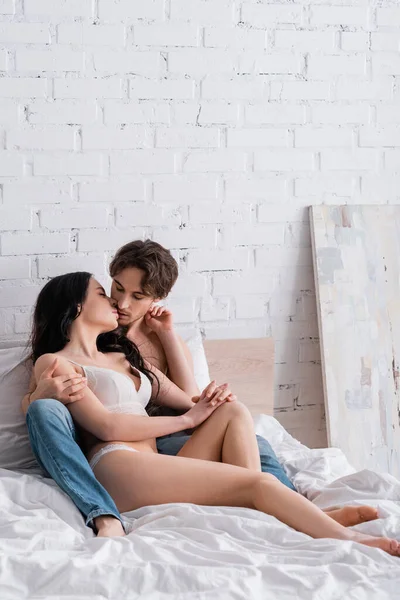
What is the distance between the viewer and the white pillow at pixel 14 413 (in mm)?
2260

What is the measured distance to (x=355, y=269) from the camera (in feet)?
10.2

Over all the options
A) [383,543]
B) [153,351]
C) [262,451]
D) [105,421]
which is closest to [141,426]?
[105,421]

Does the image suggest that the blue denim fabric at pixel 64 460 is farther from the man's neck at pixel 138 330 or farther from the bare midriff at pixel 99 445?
the man's neck at pixel 138 330

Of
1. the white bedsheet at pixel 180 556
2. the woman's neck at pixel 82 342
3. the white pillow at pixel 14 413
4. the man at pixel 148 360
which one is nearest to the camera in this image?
the white bedsheet at pixel 180 556

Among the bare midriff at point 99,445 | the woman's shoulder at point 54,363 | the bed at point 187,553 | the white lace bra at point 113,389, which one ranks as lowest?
the bed at point 187,553

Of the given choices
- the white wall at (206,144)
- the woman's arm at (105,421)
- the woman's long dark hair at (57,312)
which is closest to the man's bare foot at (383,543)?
the woman's arm at (105,421)

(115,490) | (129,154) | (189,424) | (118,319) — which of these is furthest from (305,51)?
(115,490)

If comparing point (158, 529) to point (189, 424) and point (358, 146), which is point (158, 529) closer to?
point (189, 424)

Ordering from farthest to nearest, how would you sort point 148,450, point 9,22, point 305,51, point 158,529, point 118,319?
point 305,51 → point 9,22 → point 118,319 → point 148,450 → point 158,529

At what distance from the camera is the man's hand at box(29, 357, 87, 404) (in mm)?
2129

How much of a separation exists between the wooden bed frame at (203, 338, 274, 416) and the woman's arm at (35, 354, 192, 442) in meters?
0.78

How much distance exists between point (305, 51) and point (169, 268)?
1090 mm

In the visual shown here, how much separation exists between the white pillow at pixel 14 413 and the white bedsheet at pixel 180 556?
170 millimetres

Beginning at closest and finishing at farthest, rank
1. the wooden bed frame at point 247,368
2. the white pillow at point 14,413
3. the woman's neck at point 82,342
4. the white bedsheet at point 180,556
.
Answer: the white bedsheet at point 180,556, the white pillow at point 14,413, the woman's neck at point 82,342, the wooden bed frame at point 247,368
